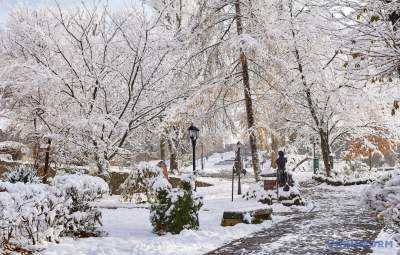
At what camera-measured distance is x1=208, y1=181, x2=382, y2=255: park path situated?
8289 millimetres

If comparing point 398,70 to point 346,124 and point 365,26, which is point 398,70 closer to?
point 365,26

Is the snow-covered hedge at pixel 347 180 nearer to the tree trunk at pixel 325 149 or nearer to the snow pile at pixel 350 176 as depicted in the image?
the snow pile at pixel 350 176

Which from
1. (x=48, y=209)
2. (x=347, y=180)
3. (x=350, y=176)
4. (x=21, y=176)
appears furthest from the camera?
(x=350, y=176)

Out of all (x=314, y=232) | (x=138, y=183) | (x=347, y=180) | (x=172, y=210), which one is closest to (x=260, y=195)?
(x=138, y=183)

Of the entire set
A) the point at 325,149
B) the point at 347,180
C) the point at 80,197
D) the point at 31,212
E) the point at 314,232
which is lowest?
the point at 314,232

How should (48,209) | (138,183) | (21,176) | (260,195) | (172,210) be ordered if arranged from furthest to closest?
1. (138,183)
2. (260,195)
3. (172,210)
4. (21,176)
5. (48,209)

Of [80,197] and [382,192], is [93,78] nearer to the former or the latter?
[80,197]

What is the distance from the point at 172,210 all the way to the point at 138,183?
6.13 m

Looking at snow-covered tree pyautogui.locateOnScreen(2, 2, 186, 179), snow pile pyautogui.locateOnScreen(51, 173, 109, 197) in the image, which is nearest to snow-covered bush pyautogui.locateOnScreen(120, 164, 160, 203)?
snow-covered tree pyautogui.locateOnScreen(2, 2, 186, 179)

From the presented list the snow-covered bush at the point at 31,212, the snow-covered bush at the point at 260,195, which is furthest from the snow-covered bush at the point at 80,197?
the snow-covered bush at the point at 260,195

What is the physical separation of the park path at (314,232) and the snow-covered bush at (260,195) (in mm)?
1529

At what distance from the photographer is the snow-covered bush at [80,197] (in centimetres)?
910

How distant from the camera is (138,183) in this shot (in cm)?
1579

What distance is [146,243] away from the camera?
8867 millimetres
